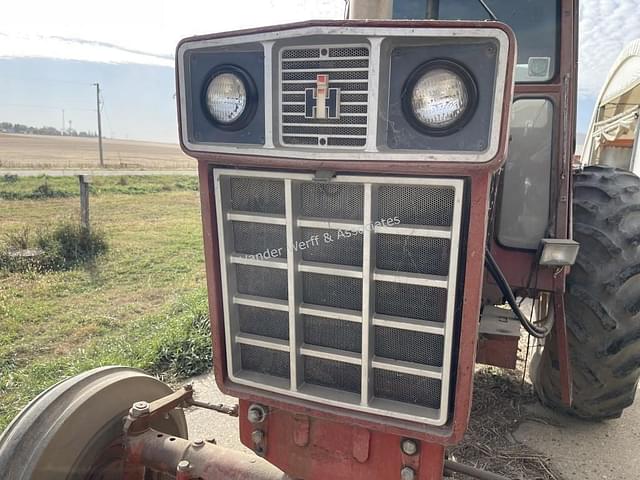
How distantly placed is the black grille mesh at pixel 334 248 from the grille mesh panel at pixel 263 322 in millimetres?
279

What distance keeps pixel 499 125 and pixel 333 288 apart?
776 mm

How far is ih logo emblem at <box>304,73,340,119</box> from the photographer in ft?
5.07

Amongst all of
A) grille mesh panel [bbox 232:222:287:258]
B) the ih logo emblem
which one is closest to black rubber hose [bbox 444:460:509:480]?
grille mesh panel [bbox 232:222:287:258]

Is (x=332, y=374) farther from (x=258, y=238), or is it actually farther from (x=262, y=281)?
(x=258, y=238)

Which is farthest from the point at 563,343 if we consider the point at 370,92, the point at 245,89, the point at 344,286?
the point at 245,89

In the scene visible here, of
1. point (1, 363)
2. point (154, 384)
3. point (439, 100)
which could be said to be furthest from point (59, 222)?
point (439, 100)

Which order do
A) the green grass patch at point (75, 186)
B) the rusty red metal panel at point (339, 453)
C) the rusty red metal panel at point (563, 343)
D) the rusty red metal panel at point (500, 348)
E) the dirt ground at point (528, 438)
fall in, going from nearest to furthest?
the rusty red metal panel at point (339, 453) → the rusty red metal panel at point (500, 348) → the rusty red metal panel at point (563, 343) → the dirt ground at point (528, 438) → the green grass patch at point (75, 186)

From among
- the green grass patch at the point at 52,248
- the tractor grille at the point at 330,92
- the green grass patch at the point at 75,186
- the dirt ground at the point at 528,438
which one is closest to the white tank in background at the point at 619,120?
the dirt ground at the point at 528,438

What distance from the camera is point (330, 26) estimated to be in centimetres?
147

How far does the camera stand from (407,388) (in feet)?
6.07

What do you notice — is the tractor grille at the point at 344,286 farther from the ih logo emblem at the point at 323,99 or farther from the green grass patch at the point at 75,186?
the green grass patch at the point at 75,186

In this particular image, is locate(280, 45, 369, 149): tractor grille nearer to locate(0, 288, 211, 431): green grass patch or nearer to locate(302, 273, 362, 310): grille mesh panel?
locate(302, 273, 362, 310): grille mesh panel

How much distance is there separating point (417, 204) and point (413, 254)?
17cm

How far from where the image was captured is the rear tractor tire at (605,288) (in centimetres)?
286
